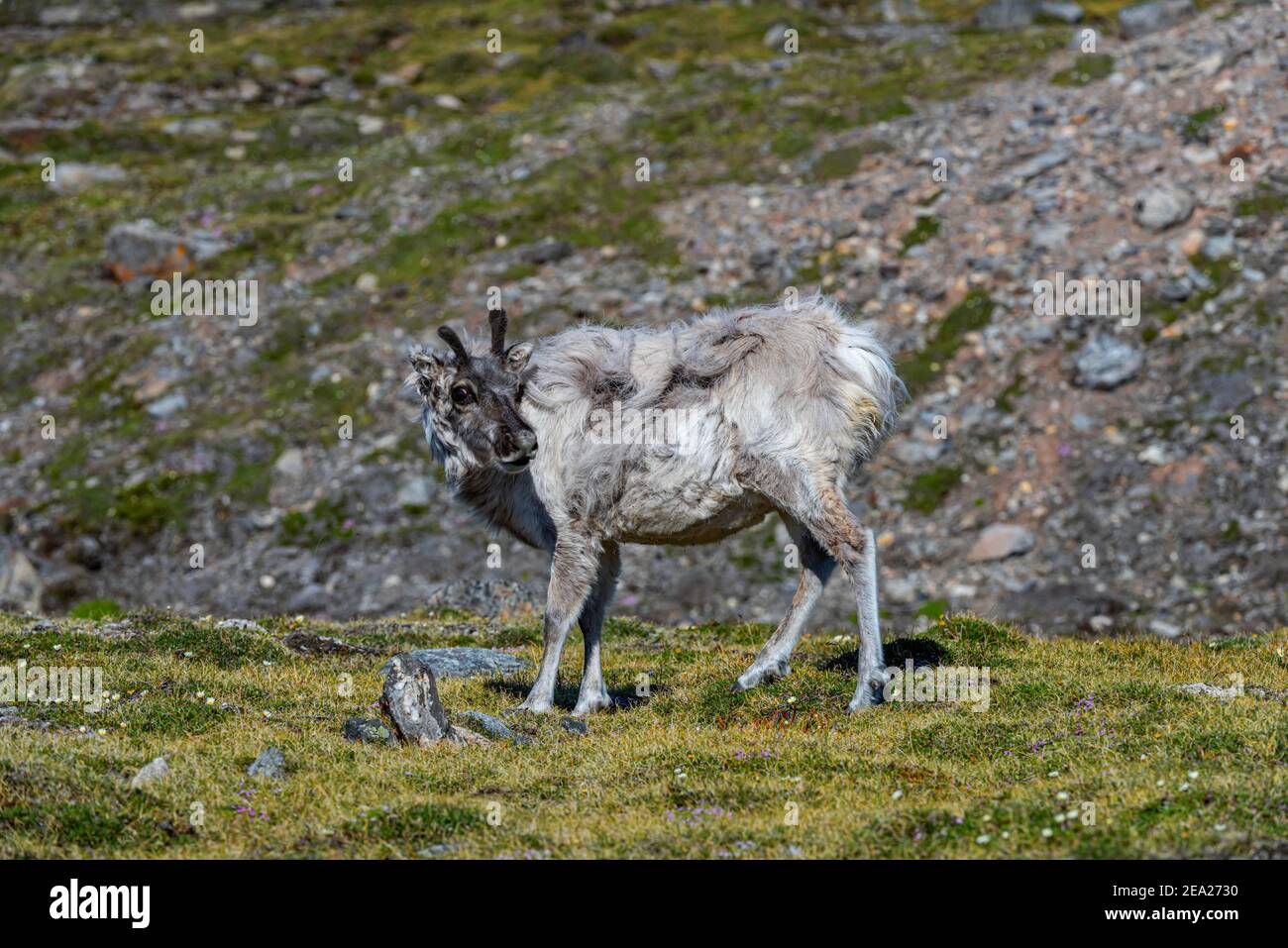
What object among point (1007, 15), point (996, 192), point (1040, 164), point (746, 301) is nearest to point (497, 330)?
point (746, 301)

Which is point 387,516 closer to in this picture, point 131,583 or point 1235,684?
point 131,583

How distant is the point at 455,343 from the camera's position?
52.7 ft

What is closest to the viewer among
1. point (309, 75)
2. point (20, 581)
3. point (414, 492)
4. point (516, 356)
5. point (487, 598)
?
point (516, 356)

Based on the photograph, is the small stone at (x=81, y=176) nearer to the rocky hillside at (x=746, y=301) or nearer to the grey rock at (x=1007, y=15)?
the rocky hillside at (x=746, y=301)

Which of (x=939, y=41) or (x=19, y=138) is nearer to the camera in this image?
(x=939, y=41)

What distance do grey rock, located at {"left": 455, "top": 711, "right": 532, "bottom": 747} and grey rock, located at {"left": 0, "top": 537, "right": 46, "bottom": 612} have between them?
63.9 ft

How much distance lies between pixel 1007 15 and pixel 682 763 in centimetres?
5150

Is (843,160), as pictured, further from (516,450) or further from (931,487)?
(516,450)

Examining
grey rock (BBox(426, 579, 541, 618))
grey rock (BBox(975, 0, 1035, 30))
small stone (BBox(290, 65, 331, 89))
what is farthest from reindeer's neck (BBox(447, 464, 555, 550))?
small stone (BBox(290, 65, 331, 89))

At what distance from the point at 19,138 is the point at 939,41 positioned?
36.6 metres

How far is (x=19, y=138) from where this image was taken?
5838 centimetres

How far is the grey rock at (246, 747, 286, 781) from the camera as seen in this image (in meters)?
12.7

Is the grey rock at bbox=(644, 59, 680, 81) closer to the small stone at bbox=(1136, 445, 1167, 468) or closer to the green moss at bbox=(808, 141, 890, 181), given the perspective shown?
the green moss at bbox=(808, 141, 890, 181)

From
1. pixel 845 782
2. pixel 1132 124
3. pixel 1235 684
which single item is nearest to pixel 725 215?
pixel 1132 124
